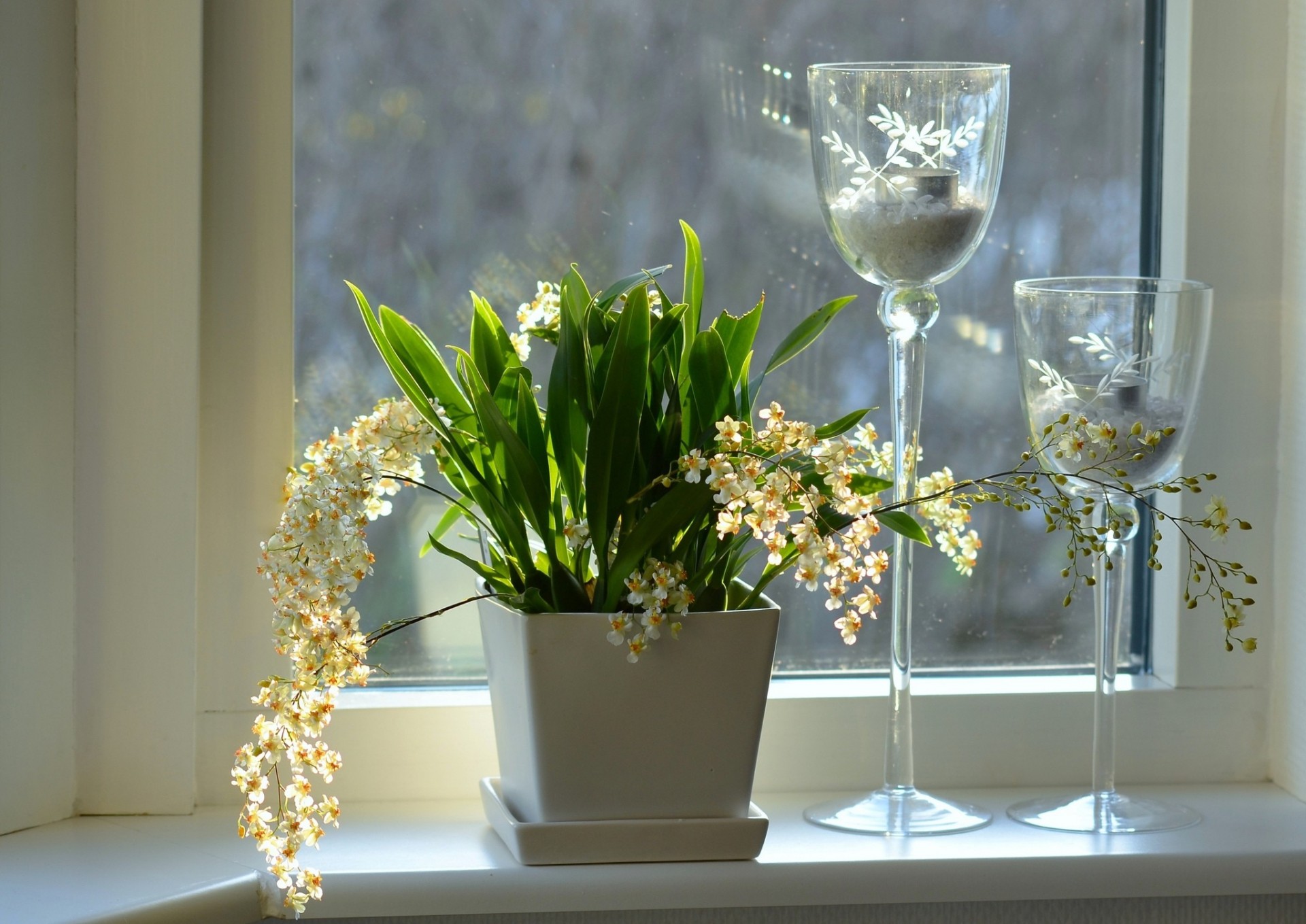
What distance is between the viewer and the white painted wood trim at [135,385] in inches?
34.1

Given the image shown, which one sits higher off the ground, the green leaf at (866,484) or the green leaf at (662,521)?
the green leaf at (866,484)

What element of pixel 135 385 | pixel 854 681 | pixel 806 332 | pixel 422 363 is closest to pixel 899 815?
pixel 854 681

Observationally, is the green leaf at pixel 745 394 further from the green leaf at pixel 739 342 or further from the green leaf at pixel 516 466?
the green leaf at pixel 516 466

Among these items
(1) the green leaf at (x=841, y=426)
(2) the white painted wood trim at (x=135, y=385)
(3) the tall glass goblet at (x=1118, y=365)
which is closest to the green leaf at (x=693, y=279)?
(1) the green leaf at (x=841, y=426)

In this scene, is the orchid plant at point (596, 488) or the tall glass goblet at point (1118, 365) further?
the tall glass goblet at point (1118, 365)

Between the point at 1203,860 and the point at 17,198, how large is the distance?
2.87 feet

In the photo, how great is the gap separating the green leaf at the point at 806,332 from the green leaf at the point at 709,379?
0.14 ft

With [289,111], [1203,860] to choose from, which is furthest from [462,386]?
[1203,860]

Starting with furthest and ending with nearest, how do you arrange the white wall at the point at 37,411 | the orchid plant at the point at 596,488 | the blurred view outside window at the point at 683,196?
the blurred view outside window at the point at 683,196
the white wall at the point at 37,411
the orchid plant at the point at 596,488

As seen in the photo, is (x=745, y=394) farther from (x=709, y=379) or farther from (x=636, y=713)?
(x=636, y=713)

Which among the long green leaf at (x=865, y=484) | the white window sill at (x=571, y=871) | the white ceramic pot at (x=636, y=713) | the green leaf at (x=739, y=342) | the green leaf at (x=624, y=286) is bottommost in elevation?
the white window sill at (x=571, y=871)

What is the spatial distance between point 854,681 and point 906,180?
15.7 inches

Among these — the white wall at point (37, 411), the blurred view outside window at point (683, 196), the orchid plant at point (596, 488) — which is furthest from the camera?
the blurred view outside window at point (683, 196)

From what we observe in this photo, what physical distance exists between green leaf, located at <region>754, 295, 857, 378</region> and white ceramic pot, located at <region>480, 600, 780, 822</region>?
16 centimetres
